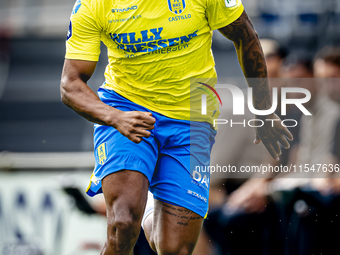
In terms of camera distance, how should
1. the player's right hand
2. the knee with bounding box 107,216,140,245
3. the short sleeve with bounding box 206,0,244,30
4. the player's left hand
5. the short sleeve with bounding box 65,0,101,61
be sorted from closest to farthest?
the player's right hand, the knee with bounding box 107,216,140,245, the short sleeve with bounding box 65,0,101,61, the short sleeve with bounding box 206,0,244,30, the player's left hand

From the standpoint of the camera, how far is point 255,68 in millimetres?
3004

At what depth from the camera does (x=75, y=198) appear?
450 centimetres

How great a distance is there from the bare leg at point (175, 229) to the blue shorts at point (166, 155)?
47 mm

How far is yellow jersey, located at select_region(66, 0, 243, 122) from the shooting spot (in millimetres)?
2658

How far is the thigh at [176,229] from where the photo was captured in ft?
9.37

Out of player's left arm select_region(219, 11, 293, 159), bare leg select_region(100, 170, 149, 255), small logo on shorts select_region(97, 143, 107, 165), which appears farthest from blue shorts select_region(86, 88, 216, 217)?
player's left arm select_region(219, 11, 293, 159)

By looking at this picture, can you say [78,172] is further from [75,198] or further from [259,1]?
[259,1]

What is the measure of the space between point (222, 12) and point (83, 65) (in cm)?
90

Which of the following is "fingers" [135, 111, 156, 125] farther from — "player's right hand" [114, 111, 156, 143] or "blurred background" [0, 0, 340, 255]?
"blurred background" [0, 0, 340, 255]

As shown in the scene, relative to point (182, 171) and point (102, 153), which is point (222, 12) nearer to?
point (182, 171)

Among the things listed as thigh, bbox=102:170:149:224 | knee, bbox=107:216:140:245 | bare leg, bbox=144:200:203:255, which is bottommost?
bare leg, bbox=144:200:203:255

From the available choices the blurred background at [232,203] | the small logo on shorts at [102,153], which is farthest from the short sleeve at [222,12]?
the blurred background at [232,203]

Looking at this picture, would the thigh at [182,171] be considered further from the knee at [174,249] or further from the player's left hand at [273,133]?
the player's left hand at [273,133]

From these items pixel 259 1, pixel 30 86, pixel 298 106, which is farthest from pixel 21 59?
pixel 298 106
